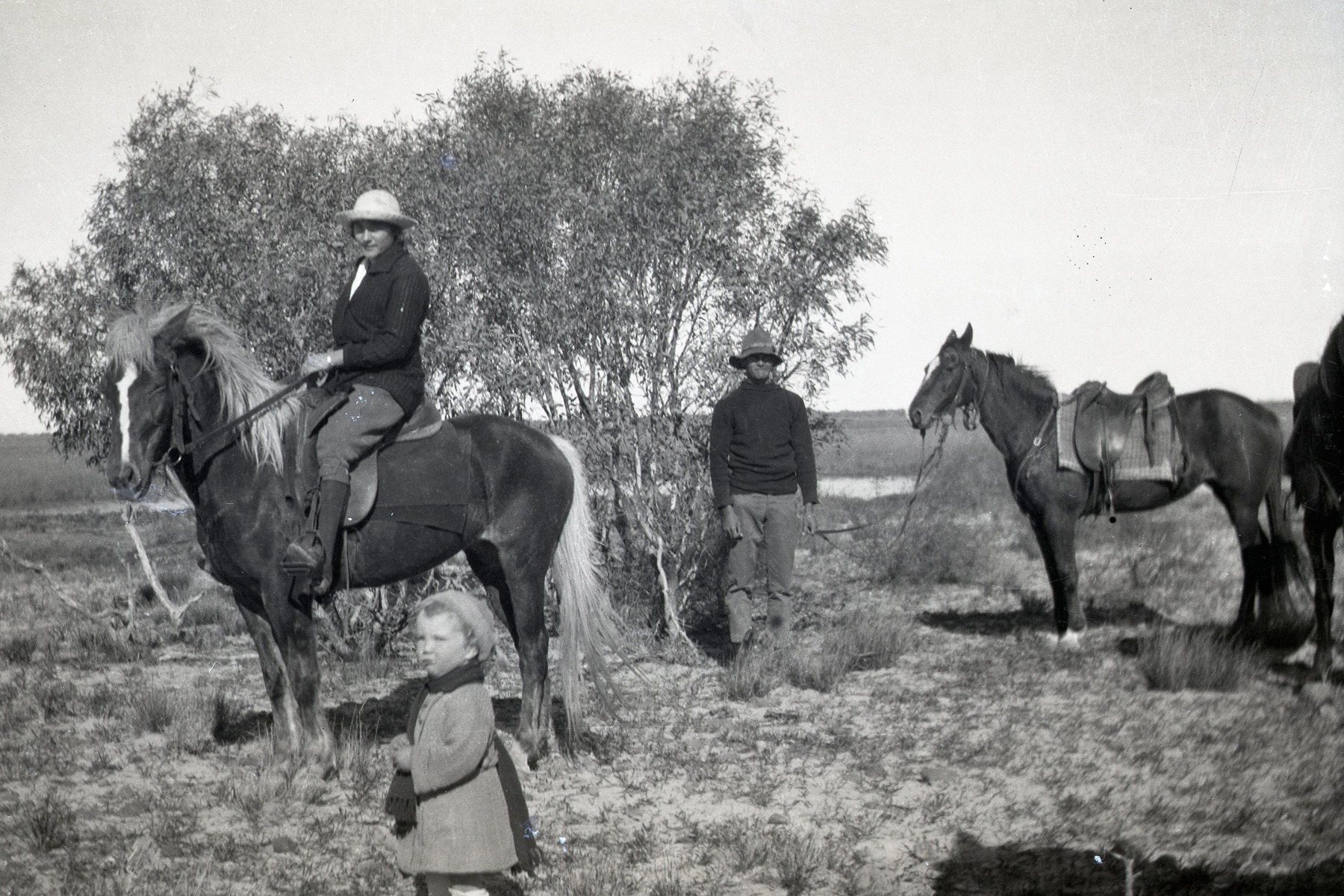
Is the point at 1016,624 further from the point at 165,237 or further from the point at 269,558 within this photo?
the point at 165,237

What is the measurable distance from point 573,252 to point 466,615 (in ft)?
19.6

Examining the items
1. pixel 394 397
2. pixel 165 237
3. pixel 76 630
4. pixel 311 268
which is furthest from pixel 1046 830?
pixel 76 630

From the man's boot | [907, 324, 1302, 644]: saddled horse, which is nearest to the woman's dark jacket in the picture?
the man's boot

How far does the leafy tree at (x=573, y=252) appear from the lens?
8.95 metres

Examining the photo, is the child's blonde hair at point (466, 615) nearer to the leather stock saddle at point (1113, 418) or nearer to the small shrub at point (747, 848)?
the small shrub at point (747, 848)

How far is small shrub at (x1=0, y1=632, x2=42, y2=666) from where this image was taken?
9.43m

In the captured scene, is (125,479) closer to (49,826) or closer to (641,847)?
(49,826)

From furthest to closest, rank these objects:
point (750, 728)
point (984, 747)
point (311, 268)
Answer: point (311, 268) < point (750, 728) < point (984, 747)

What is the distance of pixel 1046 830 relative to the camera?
4.91 meters

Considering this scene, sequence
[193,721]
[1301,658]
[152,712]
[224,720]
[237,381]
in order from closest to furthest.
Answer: [237,381], [193,721], [224,720], [152,712], [1301,658]

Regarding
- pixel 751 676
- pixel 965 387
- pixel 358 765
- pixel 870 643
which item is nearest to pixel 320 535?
pixel 358 765

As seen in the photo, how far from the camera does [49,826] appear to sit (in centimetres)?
496

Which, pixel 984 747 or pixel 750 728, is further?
pixel 750 728

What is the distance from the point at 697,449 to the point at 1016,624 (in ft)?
11.9
